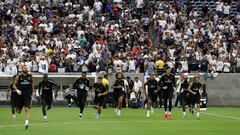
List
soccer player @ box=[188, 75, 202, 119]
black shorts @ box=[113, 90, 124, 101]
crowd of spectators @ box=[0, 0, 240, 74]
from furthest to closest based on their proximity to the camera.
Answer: crowd of spectators @ box=[0, 0, 240, 74], black shorts @ box=[113, 90, 124, 101], soccer player @ box=[188, 75, 202, 119]

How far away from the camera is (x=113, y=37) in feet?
157

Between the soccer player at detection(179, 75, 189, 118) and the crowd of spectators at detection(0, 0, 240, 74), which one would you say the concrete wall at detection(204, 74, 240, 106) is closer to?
the crowd of spectators at detection(0, 0, 240, 74)

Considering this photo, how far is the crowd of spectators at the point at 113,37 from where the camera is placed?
1780 inches

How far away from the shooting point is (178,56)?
47250 mm

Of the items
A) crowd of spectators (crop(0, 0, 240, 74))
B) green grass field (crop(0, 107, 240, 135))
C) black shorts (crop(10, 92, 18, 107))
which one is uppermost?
crowd of spectators (crop(0, 0, 240, 74))

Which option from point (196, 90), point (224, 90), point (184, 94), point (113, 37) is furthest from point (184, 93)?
point (113, 37)

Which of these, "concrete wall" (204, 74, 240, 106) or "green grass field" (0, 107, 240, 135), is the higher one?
"concrete wall" (204, 74, 240, 106)

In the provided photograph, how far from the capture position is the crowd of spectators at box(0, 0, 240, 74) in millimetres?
45219

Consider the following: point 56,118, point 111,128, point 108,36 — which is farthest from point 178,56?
point 111,128

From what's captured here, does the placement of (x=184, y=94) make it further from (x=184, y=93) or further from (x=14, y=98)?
(x=14, y=98)

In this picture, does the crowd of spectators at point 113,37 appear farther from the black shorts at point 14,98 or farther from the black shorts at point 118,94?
the black shorts at point 14,98

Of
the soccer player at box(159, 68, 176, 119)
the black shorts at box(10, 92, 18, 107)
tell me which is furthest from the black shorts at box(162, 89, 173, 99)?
the black shorts at box(10, 92, 18, 107)

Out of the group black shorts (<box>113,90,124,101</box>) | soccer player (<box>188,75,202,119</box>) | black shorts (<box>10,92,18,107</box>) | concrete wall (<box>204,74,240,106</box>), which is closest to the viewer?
black shorts (<box>10,92,18,107</box>)

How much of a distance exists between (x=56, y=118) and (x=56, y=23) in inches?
641
